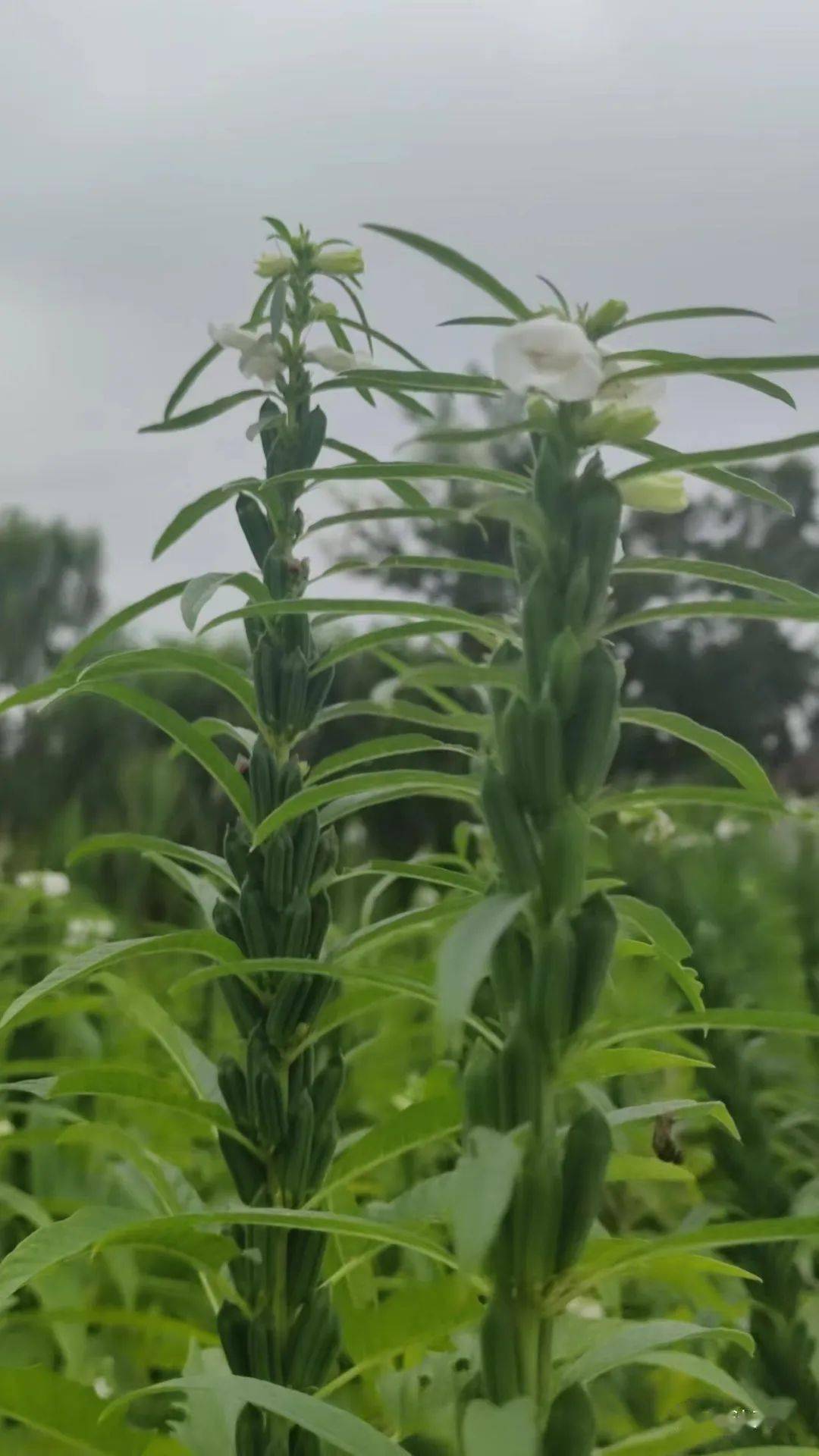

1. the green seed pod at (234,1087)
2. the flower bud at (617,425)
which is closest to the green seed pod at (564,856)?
the flower bud at (617,425)

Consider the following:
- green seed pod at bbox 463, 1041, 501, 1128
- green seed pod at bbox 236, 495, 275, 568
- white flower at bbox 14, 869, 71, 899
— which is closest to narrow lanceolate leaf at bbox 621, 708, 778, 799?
green seed pod at bbox 463, 1041, 501, 1128

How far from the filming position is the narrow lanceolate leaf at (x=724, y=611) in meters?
0.32

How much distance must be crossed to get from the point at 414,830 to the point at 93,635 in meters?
1.97

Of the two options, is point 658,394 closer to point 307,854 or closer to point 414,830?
point 307,854

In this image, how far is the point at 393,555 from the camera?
1.23 ft

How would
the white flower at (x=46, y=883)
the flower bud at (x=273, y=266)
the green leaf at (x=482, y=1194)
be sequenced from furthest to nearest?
the white flower at (x=46, y=883), the flower bud at (x=273, y=266), the green leaf at (x=482, y=1194)

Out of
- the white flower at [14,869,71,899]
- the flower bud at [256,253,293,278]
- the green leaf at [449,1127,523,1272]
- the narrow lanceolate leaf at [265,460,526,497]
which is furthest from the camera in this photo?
the white flower at [14,869,71,899]

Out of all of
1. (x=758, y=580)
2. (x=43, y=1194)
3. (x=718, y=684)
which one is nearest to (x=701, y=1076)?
(x=758, y=580)

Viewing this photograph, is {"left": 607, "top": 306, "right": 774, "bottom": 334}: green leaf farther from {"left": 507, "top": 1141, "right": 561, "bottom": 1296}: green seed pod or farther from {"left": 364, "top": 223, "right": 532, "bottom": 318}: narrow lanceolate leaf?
{"left": 507, "top": 1141, "right": 561, "bottom": 1296}: green seed pod

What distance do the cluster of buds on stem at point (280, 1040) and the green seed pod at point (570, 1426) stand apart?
0.47 feet

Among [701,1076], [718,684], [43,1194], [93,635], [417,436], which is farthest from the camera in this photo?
[718,684]

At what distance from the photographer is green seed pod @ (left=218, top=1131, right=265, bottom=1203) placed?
450 mm

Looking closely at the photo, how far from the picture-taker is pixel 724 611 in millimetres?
321

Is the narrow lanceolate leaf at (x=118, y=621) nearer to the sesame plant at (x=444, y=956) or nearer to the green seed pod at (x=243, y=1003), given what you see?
the sesame plant at (x=444, y=956)
